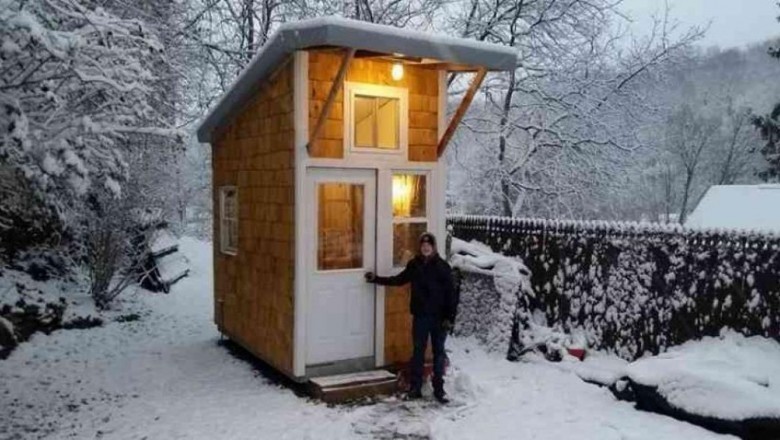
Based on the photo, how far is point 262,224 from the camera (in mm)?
6914

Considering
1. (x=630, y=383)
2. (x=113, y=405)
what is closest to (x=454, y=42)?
(x=630, y=383)

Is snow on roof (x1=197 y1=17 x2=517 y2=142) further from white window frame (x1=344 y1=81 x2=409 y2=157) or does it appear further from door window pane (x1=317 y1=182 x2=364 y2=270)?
door window pane (x1=317 y1=182 x2=364 y2=270)

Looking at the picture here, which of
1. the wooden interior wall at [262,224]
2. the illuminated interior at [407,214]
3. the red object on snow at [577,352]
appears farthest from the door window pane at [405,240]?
the red object on snow at [577,352]

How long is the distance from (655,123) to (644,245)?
8.69 metres

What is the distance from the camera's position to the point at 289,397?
238 inches

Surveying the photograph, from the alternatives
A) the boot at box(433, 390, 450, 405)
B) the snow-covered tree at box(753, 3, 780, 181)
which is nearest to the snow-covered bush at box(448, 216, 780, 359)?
the boot at box(433, 390, 450, 405)

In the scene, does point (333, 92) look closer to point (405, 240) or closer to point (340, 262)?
point (340, 262)

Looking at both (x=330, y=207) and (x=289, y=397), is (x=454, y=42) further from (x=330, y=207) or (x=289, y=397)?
(x=289, y=397)

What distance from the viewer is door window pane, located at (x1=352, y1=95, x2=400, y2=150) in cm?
640

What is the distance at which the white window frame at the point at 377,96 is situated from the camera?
628 cm

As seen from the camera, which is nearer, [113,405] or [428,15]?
[113,405]

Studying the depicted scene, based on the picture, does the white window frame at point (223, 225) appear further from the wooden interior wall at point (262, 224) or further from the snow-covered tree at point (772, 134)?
the snow-covered tree at point (772, 134)

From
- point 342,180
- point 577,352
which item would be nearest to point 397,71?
point 342,180

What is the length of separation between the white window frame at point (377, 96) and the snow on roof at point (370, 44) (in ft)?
2.36
